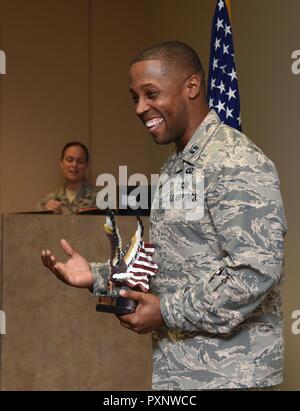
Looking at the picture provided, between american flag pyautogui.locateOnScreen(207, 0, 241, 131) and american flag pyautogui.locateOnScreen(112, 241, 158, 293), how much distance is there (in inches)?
77.4

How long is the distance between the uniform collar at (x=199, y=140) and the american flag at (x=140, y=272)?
218 millimetres

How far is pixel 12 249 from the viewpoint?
3.75 m

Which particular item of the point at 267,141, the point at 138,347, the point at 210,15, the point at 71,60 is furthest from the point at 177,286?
the point at 71,60

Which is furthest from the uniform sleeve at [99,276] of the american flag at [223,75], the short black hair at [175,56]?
the american flag at [223,75]

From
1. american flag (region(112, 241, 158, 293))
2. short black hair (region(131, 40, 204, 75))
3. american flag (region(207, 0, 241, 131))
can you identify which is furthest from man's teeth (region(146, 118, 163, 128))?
american flag (region(207, 0, 241, 131))

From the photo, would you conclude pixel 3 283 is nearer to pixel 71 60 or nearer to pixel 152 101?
pixel 152 101

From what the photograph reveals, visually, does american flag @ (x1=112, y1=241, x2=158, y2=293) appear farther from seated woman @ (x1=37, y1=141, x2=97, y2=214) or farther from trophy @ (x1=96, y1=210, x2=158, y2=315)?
seated woman @ (x1=37, y1=141, x2=97, y2=214)

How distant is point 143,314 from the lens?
67.9 inches

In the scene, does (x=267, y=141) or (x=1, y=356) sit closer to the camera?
(x=1, y=356)

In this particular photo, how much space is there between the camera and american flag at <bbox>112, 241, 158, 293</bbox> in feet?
5.84

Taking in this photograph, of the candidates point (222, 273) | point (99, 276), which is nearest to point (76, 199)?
point (99, 276)

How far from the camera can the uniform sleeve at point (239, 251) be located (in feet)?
5.38

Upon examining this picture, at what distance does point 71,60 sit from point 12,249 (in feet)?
10.1

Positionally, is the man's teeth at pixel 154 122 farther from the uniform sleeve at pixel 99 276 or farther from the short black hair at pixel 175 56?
the uniform sleeve at pixel 99 276
